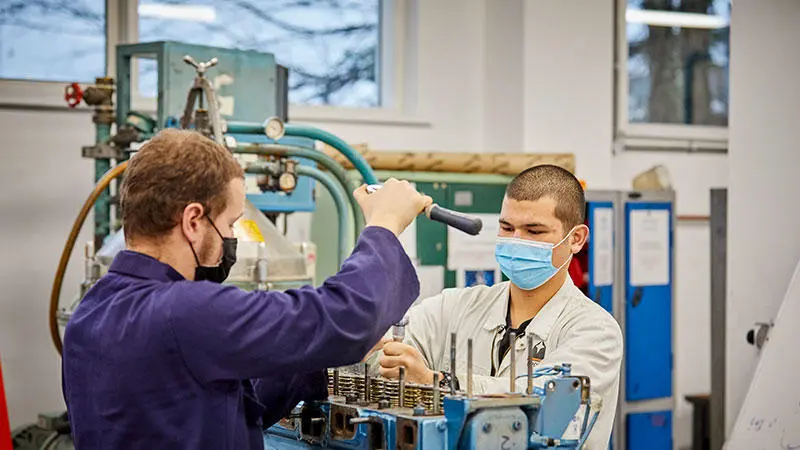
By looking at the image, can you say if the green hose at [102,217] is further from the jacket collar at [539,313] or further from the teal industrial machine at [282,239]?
the jacket collar at [539,313]

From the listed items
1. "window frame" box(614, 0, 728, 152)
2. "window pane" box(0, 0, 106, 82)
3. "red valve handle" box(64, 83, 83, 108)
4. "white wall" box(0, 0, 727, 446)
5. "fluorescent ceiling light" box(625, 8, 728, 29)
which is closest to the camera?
"red valve handle" box(64, 83, 83, 108)

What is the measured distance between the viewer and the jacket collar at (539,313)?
201 cm

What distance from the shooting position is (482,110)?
4816mm

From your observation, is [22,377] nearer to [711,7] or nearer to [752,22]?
[752,22]

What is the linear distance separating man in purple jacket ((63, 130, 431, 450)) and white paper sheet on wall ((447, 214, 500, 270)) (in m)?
2.50

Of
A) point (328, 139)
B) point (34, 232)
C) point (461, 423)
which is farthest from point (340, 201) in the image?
point (461, 423)

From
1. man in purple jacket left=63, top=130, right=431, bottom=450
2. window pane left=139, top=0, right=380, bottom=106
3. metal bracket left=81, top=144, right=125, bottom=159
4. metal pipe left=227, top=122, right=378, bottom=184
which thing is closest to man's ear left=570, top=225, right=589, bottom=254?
man in purple jacket left=63, top=130, right=431, bottom=450

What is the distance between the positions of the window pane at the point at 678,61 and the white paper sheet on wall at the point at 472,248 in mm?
1488

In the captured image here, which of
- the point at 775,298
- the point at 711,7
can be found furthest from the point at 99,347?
the point at 711,7

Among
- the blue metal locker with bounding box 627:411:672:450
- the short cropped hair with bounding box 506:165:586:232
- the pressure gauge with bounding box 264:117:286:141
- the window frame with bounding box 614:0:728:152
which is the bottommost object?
the blue metal locker with bounding box 627:411:672:450

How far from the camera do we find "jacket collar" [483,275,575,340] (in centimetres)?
201

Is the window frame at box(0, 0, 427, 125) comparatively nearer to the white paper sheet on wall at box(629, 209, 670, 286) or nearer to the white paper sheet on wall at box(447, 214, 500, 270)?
the white paper sheet on wall at box(447, 214, 500, 270)

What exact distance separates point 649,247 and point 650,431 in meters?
0.72

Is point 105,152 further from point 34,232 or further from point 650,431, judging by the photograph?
point 650,431
